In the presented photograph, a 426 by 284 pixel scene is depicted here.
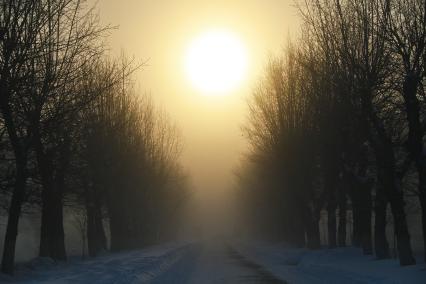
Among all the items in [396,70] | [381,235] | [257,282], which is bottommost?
[257,282]

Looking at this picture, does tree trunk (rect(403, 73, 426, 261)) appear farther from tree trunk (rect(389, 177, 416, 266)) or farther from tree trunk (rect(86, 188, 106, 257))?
tree trunk (rect(86, 188, 106, 257))

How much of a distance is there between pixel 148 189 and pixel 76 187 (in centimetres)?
2154

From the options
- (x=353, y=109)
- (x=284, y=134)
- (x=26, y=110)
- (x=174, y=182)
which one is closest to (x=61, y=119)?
(x=26, y=110)

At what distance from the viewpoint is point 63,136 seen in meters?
26.5

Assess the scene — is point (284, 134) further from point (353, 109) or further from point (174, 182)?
point (174, 182)

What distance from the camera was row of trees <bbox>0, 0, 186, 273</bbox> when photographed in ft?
66.3

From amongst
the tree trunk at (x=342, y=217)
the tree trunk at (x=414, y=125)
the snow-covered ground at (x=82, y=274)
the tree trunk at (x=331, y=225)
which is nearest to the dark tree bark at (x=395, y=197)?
the tree trunk at (x=414, y=125)

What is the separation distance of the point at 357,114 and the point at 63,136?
11.9m

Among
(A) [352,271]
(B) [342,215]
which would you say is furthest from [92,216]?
(A) [352,271]

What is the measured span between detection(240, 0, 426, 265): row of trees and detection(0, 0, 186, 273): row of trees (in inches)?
342

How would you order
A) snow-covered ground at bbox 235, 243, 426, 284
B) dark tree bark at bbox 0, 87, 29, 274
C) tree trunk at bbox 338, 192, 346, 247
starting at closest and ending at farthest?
snow-covered ground at bbox 235, 243, 426, 284
dark tree bark at bbox 0, 87, 29, 274
tree trunk at bbox 338, 192, 346, 247

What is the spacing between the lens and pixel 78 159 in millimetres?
35531

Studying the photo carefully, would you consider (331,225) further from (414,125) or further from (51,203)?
(414,125)

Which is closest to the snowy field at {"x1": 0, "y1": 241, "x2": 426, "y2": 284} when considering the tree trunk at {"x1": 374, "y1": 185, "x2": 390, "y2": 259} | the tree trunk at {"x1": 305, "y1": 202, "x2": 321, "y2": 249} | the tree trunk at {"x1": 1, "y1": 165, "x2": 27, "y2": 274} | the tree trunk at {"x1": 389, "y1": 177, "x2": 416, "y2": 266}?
the tree trunk at {"x1": 389, "y1": 177, "x2": 416, "y2": 266}
